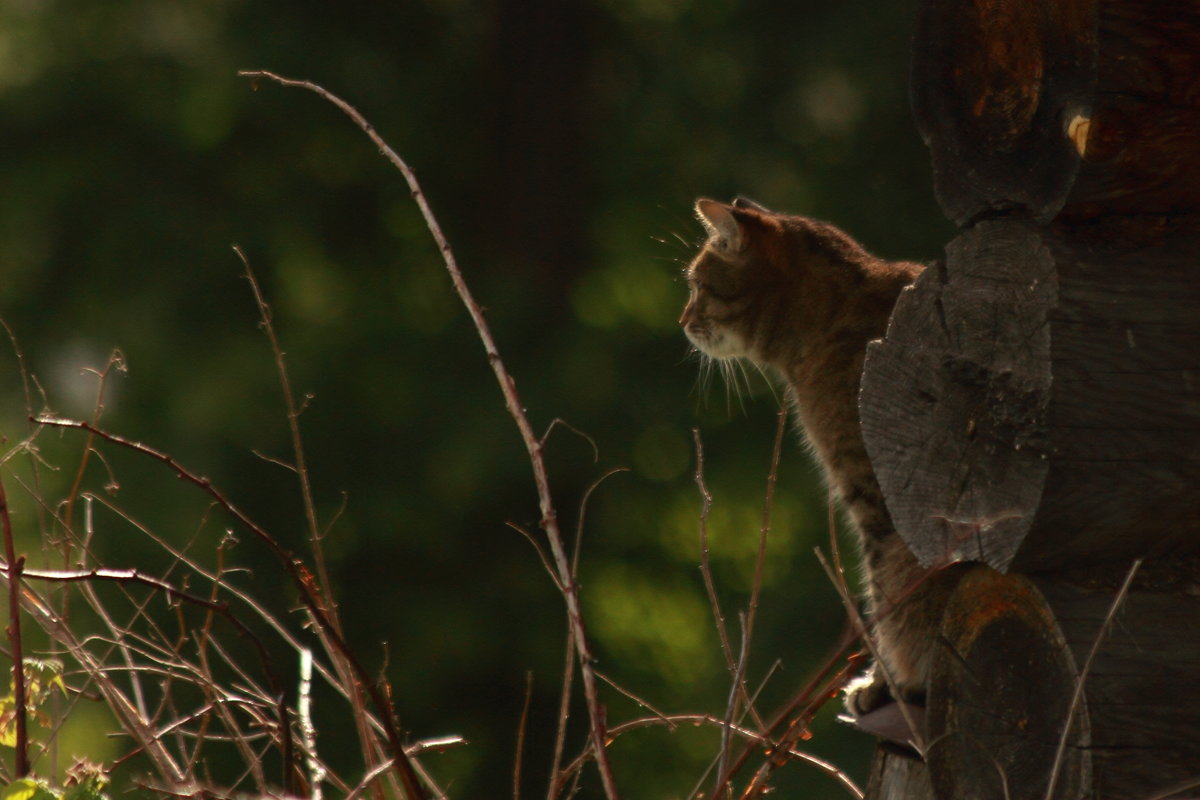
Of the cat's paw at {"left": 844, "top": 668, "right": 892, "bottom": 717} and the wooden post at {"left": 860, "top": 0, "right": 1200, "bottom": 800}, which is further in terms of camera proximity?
the cat's paw at {"left": 844, "top": 668, "right": 892, "bottom": 717}

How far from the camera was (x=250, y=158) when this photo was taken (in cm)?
729

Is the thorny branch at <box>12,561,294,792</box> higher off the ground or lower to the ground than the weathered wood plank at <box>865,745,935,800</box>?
higher

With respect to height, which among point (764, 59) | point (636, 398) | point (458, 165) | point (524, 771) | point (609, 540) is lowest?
point (524, 771)

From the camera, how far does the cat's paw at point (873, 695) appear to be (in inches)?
99.0

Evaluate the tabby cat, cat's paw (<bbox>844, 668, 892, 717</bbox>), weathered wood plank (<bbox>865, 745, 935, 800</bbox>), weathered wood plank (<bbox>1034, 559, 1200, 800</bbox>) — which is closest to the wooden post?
weathered wood plank (<bbox>1034, 559, 1200, 800</bbox>)

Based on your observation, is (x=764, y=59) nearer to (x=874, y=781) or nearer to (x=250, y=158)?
(x=250, y=158)

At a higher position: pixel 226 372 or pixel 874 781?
pixel 874 781

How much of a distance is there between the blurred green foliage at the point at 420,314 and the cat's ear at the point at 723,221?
3.36m

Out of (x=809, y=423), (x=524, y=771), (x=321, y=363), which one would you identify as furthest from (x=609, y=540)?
(x=809, y=423)

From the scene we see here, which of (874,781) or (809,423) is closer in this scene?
(874,781)

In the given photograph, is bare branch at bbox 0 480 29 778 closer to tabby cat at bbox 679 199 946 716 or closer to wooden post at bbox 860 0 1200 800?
wooden post at bbox 860 0 1200 800

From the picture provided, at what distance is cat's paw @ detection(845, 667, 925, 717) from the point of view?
251cm

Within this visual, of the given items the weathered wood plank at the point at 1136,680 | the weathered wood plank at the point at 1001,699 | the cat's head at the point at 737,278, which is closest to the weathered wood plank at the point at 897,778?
the weathered wood plank at the point at 1001,699

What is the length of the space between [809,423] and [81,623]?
454 cm
